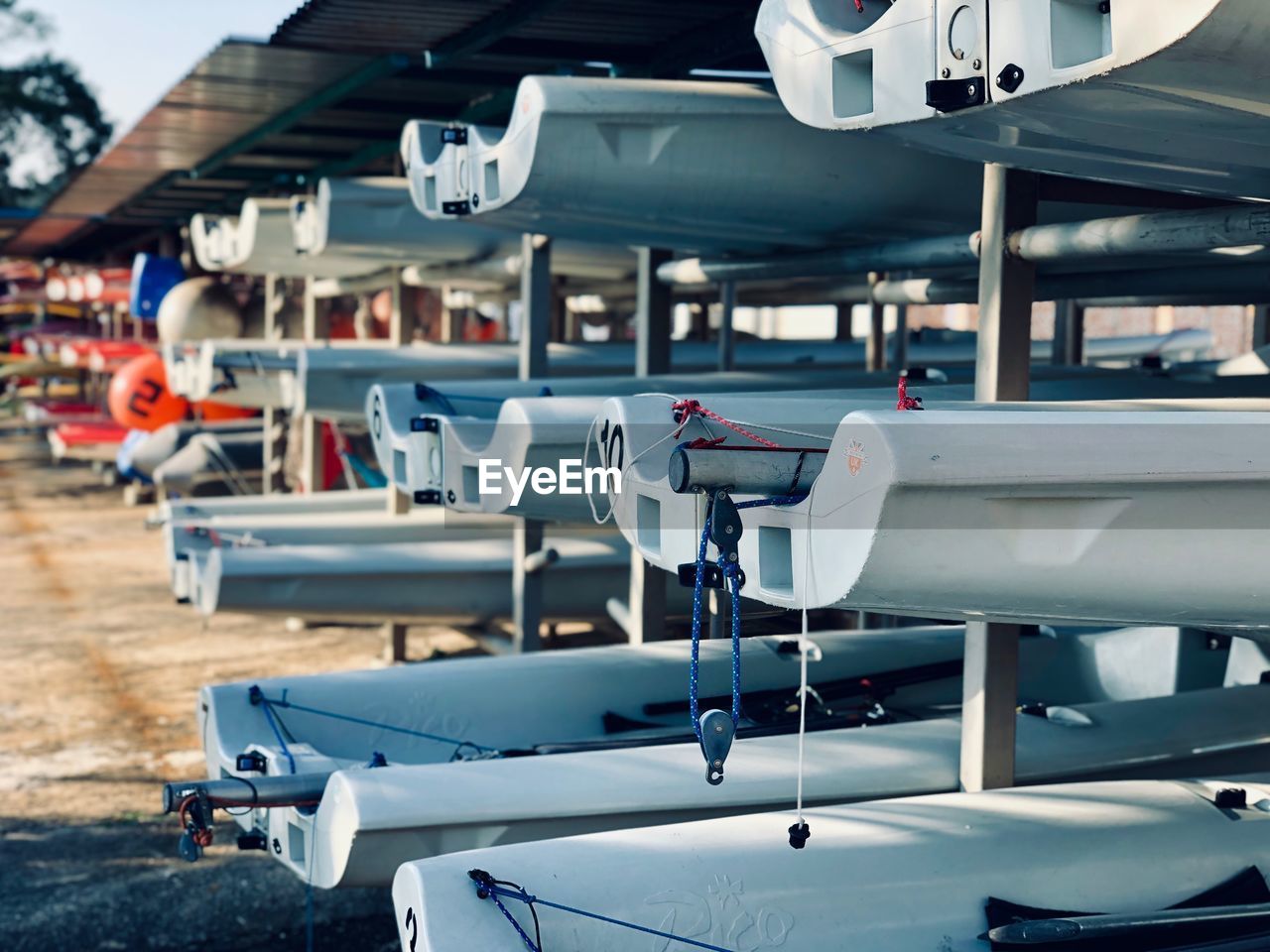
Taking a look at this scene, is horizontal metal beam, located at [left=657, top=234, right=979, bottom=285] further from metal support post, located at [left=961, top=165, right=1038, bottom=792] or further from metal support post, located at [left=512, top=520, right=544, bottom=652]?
metal support post, located at [left=512, top=520, right=544, bottom=652]

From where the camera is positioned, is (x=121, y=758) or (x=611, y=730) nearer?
(x=611, y=730)

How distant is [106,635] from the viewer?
8578mm

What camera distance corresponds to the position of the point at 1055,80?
222 cm

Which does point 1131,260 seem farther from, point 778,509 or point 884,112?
point 778,509

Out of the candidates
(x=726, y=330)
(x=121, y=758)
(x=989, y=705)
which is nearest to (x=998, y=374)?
(x=989, y=705)

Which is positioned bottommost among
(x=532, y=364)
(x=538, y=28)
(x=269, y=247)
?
(x=532, y=364)

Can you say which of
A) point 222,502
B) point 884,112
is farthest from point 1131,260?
point 222,502

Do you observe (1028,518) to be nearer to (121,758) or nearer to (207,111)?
(121,758)

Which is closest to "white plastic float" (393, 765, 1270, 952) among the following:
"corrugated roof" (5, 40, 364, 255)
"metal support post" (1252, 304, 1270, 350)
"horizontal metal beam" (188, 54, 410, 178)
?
"metal support post" (1252, 304, 1270, 350)

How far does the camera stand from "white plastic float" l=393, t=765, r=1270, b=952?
2.96m

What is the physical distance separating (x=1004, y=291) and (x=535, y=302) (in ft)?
8.96

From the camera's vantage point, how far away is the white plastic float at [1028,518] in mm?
2320

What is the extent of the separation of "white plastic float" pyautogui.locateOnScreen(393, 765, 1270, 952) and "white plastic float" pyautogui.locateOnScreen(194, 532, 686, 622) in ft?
11.1

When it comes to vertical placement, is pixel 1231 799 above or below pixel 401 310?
below
